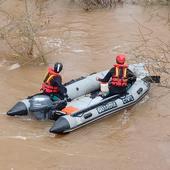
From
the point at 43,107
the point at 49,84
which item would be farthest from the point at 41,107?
the point at 49,84

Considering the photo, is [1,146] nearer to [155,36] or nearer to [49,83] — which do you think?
[49,83]

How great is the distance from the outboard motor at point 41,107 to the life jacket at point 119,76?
1482mm

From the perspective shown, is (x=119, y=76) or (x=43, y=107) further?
(x=119, y=76)

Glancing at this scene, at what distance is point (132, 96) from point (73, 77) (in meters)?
2.15

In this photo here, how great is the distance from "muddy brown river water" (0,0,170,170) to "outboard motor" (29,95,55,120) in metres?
0.18

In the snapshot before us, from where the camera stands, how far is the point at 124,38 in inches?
615

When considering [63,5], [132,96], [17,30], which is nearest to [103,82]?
[132,96]

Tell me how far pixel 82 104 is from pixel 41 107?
3.25 ft

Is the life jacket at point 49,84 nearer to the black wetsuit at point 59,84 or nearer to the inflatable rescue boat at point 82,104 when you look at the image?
the black wetsuit at point 59,84

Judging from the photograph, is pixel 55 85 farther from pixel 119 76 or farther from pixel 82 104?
pixel 119 76

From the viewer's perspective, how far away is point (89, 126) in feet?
34.7

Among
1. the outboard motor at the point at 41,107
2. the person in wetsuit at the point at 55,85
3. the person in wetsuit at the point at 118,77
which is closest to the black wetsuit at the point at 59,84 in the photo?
the person in wetsuit at the point at 55,85

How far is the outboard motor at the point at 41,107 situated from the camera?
10.2m

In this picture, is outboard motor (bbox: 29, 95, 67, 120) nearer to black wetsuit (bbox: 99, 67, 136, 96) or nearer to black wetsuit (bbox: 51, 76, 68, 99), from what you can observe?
black wetsuit (bbox: 51, 76, 68, 99)
